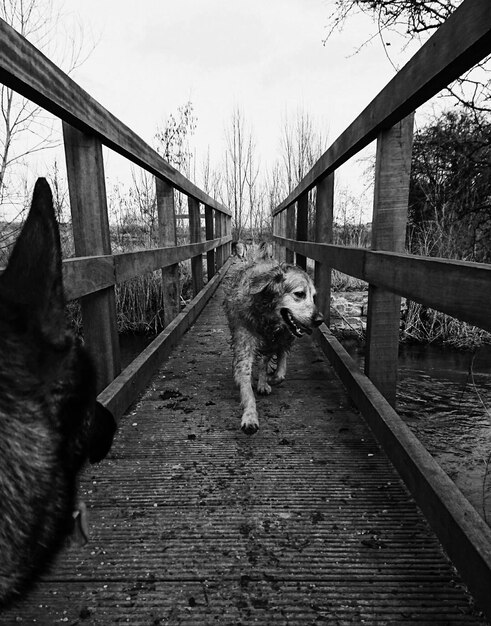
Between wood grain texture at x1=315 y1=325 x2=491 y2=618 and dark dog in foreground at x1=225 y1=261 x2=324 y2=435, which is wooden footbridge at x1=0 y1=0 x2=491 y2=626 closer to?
wood grain texture at x1=315 y1=325 x2=491 y2=618

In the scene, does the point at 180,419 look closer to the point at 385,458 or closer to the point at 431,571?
the point at 385,458

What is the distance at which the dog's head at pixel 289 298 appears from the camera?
3.34 meters

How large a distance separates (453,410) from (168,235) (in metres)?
3.40

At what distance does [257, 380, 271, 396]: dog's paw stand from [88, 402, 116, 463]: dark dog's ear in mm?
2165

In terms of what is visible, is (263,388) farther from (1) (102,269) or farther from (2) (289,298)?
(1) (102,269)

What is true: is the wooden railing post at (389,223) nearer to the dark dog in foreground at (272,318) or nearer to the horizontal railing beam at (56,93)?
the dark dog in foreground at (272,318)

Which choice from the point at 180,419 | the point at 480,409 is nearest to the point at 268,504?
the point at 180,419

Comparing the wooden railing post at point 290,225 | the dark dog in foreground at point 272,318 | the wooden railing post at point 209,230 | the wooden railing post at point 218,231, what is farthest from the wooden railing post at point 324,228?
the wooden railing post at point 218,231

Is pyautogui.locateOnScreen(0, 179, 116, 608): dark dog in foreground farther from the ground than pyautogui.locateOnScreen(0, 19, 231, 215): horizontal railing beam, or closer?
closer

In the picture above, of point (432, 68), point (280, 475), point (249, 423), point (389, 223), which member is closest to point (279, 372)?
point (249, 423)

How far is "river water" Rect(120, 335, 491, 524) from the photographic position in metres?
2.85

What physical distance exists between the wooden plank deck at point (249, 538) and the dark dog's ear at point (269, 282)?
115 cm

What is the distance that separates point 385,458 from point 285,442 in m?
0.54

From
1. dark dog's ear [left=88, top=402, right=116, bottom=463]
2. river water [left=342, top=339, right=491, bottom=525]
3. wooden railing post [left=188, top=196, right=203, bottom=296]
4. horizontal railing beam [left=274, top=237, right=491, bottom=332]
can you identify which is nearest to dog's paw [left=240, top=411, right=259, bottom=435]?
horizontal railing beam [left=274, top=237, right=491, bottom=332]
